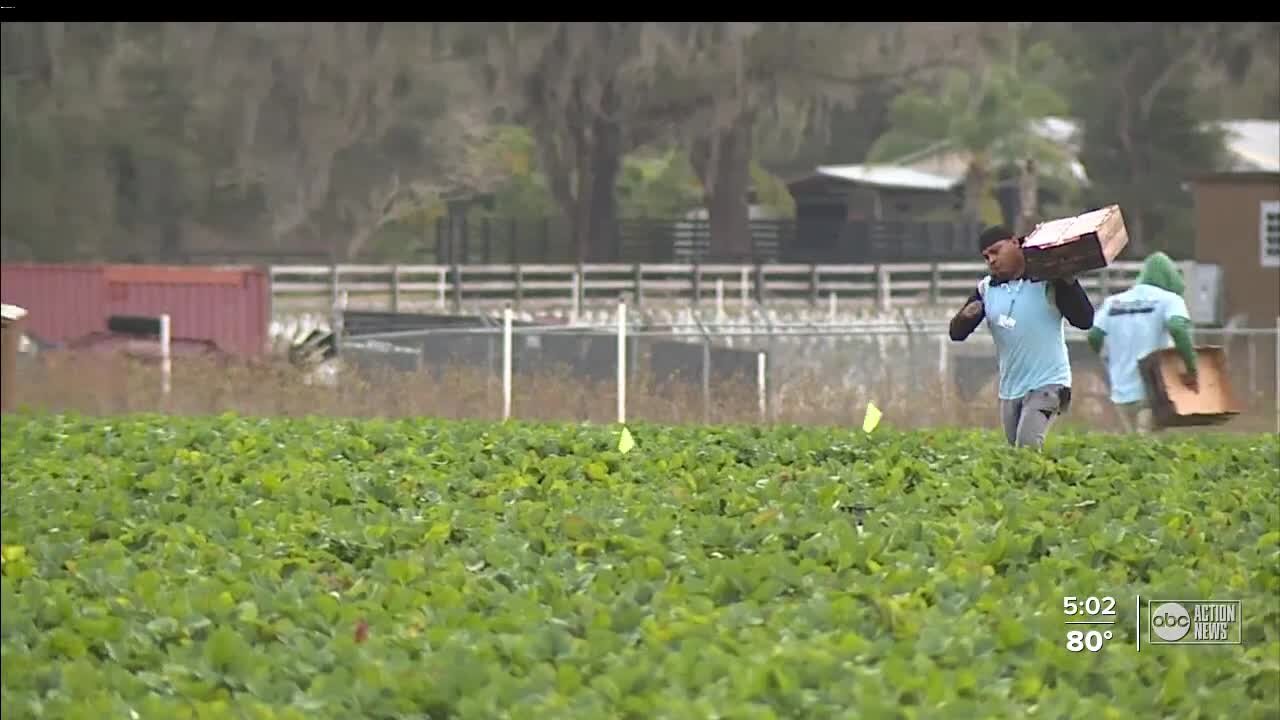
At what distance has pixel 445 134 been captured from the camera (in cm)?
5125

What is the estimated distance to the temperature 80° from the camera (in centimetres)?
732

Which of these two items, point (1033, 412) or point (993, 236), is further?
point (1033, 412)

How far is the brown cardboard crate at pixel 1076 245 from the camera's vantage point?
11.3 meters

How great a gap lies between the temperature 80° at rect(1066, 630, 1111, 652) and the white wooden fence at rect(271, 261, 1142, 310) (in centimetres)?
3540

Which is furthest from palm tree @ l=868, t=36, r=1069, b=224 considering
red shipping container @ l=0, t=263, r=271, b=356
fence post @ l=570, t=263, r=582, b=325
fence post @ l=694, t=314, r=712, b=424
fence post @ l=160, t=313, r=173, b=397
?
fence post @ l=694, t=314, r=712, b=424

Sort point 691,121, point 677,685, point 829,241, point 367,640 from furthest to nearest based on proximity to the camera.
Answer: point 829,241, point 691,121, point 367,640, point 677,685

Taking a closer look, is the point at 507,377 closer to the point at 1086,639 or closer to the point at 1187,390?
the point at 1187,390

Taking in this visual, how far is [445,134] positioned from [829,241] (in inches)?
429

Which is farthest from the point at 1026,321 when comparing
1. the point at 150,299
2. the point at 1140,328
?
the point at 150,299

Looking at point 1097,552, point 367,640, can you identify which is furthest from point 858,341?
point 367,640

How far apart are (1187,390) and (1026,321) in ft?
7.53

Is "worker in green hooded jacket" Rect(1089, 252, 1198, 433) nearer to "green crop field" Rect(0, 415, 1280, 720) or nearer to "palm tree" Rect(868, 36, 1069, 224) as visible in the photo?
"green crop field" Rect(0, 415, 1280, 720)

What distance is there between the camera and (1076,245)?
1142cm

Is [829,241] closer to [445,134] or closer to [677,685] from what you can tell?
[445,134]
